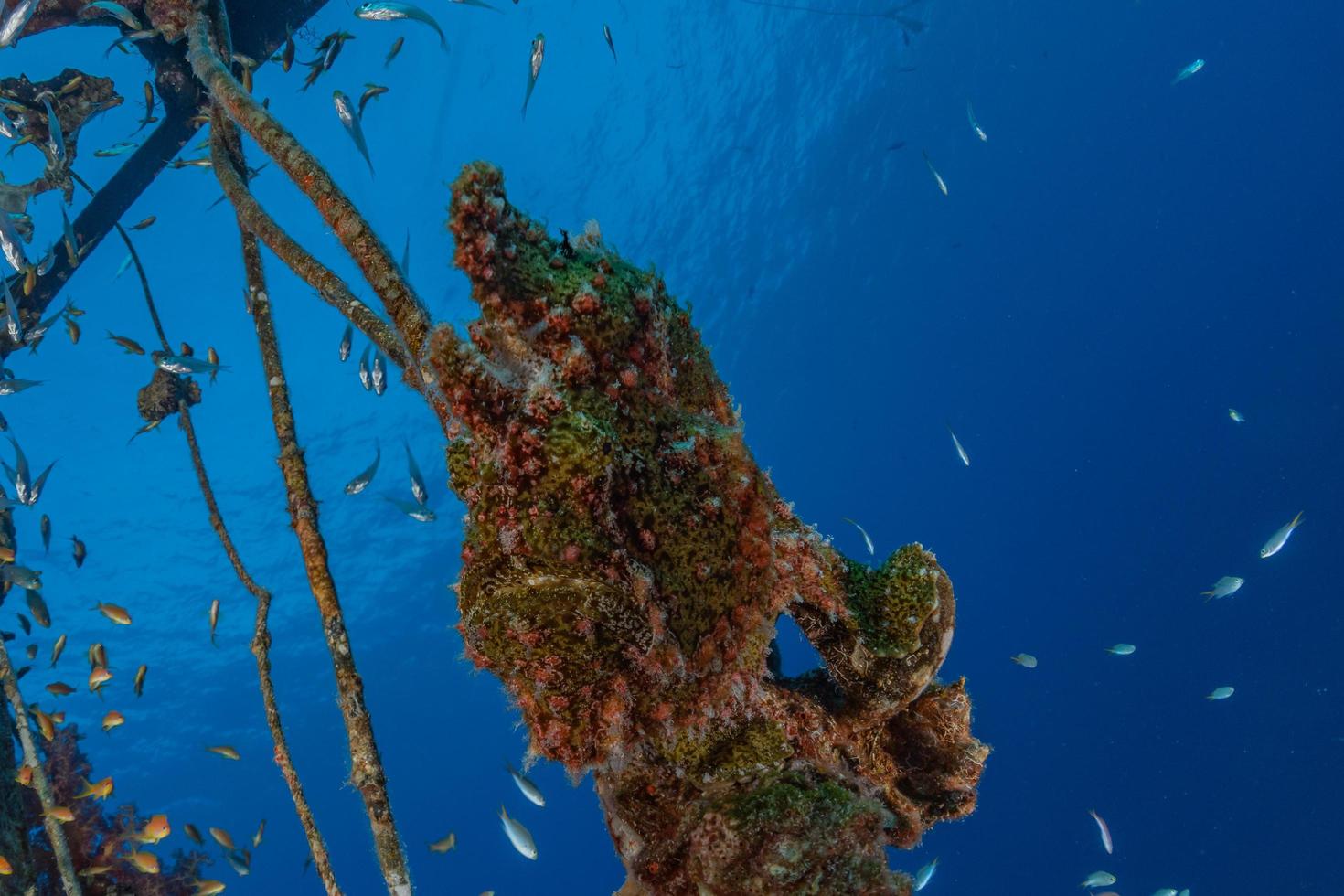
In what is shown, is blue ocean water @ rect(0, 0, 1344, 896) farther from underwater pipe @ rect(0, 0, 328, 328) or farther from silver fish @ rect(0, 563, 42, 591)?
silver fish @ rect(0, 563, 42, 591)

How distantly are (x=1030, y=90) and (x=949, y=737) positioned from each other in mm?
44492

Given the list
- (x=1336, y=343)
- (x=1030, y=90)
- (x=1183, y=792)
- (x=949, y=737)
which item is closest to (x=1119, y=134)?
(x=1030, y=90)

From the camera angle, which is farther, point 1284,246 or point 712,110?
point 1284,246

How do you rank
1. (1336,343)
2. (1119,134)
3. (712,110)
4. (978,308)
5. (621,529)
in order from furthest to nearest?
1. (978,308)
2. (1119,134)
3. (1336,343)
4. (712,110)
5. (621,529)

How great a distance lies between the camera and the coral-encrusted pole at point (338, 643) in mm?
2389

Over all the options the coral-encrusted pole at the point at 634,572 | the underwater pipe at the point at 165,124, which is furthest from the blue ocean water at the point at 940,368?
the coral-encrusted pole at the point at 634,572

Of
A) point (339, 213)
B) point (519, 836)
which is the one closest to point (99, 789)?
point (519, 836)

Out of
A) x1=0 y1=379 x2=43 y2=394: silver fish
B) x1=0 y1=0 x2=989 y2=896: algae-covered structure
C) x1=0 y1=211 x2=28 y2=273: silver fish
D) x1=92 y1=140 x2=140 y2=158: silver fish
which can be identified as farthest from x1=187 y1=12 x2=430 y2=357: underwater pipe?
x1=0 y1=379 x2=43 y2=394: silver fish

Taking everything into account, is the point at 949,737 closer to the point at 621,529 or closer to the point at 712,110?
the point at 621,529

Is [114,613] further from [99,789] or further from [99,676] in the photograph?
[99,789]

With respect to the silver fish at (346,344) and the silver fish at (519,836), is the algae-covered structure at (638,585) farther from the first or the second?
the silver fish at (519,836)

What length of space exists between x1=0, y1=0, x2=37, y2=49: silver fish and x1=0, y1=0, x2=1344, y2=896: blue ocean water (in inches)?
914

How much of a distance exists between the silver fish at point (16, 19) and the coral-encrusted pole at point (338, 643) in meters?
3.57

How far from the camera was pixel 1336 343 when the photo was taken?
1412 inches
